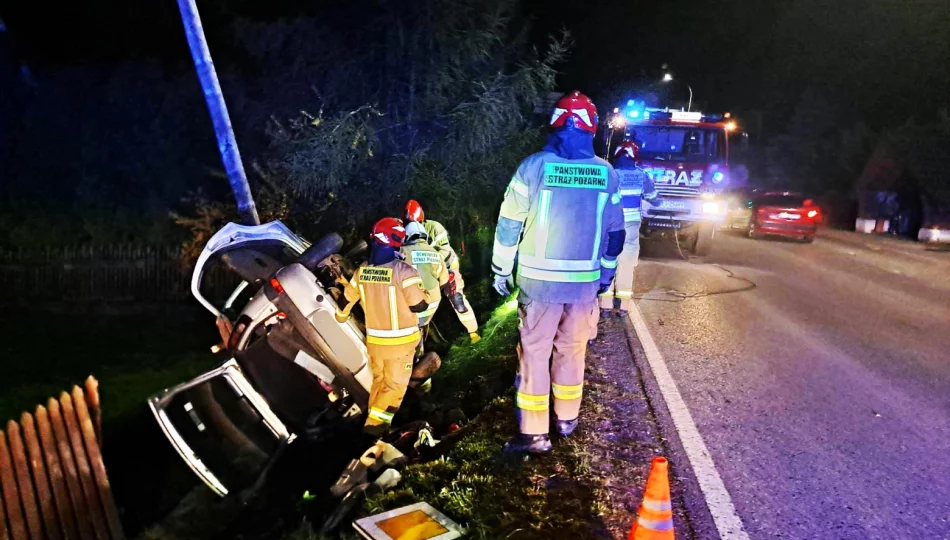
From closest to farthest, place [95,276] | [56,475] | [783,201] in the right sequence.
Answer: [56,475] → [95,276] → [783,201]

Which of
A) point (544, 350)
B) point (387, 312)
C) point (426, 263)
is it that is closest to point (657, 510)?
point (544, 350)

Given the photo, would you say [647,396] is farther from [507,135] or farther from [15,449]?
[507,135]

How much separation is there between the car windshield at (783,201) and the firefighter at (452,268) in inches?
542

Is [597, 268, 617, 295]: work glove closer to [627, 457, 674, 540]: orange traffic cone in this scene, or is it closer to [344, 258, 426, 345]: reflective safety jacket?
[344, 258, 426, 345]: reflective safety jacket

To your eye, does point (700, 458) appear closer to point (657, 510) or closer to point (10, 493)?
point (657, 510)

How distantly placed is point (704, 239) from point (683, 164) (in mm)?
1558

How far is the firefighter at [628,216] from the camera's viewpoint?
23.2 ft

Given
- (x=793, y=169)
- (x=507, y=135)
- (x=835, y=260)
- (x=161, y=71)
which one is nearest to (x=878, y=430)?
(x=507, y=135)

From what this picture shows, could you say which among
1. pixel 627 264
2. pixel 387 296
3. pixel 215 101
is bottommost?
pixel 387 296

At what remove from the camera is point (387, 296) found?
5379 millimetres

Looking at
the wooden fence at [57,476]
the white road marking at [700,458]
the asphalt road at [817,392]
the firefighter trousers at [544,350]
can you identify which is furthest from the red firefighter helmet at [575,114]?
the wooden fence at [57,476]

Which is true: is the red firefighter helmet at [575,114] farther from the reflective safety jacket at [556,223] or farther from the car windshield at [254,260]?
the car windshield at [254,260]

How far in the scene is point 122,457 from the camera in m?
6.61

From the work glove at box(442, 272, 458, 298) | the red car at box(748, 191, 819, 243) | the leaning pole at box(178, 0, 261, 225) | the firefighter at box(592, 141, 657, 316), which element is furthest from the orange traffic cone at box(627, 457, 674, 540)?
the red car at box(748, 191, 819, 243)
